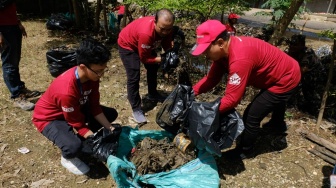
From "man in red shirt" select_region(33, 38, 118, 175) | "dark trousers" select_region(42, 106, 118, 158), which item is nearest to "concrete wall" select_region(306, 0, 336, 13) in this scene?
"man in red shirt" select_region(33, 38, 118, 175)

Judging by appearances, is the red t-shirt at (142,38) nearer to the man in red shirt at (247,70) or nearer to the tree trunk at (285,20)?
the man in red shirt at (247,70)

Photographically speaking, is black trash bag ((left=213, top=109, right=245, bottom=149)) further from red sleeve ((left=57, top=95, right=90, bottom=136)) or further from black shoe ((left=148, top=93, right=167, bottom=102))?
black shoe ((left=148, top=93, right=167, bottom=102))

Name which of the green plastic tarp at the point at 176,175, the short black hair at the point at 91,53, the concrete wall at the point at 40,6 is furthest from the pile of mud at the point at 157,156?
the concrete wall at the point at 40,6

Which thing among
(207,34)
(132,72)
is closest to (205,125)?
(207,34)

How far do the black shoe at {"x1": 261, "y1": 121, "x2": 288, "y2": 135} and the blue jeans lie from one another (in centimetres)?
362

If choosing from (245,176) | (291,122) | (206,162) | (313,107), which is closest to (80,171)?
(206,162)

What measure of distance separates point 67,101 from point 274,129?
272 cm

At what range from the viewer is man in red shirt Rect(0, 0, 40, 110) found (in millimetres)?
3752

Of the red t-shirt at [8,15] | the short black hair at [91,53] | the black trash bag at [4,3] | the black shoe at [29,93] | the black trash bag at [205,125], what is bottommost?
the black shoe at [29,93]

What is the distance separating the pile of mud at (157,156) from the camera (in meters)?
2.79

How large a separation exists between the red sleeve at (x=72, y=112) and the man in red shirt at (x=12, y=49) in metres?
1.75

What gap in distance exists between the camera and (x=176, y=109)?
2.95 m

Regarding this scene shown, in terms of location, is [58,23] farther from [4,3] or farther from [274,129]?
[274,129]

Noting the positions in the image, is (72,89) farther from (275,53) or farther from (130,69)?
(275,53)
